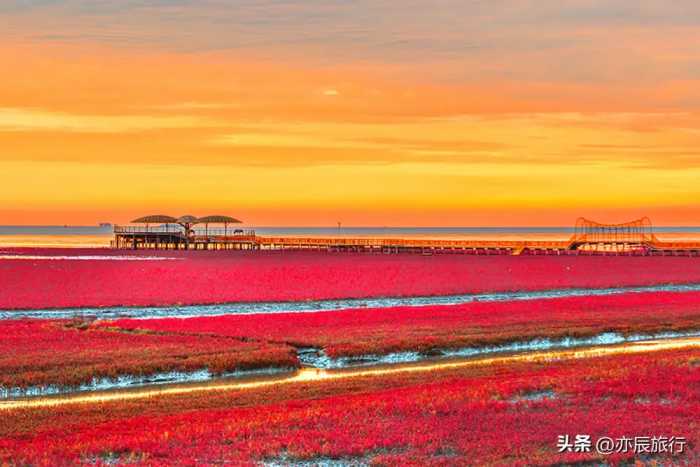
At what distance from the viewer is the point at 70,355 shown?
27.4 meters

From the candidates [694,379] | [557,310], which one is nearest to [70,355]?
[694,379]

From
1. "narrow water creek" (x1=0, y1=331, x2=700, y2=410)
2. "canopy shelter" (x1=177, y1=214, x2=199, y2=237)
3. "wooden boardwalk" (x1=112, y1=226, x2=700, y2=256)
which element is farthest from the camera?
"canopy shelter" (x1=177, y1=214, x2=199, y2=237)

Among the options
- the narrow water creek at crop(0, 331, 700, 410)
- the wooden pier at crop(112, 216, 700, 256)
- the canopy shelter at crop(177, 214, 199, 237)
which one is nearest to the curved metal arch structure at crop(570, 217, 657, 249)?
the wooden pier at crop(112, 216, 700, 256)

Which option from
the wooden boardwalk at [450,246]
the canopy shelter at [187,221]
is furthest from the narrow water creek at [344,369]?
the canopy shelter at [187,221]

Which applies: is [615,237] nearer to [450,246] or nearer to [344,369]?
[450,246]

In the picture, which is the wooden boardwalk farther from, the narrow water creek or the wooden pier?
the narrow water creek

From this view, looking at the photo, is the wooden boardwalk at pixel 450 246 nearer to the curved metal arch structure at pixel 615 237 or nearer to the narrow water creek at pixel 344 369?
the curved metal arch structure at pixel 615 237

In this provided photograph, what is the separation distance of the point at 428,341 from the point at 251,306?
18.3 meters

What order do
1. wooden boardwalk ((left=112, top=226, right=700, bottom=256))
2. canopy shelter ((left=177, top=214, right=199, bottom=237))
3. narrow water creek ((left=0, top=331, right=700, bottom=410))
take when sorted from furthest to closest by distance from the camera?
canopy shelter ((left=177, top=214, right=199, bottom=237)) → wooden boardwalk ((left=112, top=226, right=700, bottom=256)) → narrow water creek ((left=0, top=331, right=700, bottom=410))

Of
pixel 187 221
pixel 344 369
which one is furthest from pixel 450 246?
pixel 344 369

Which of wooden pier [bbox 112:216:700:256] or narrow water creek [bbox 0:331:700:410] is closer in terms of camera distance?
narrow water creek [bbox 0:331:700:410]

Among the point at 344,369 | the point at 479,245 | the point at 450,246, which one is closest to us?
the point at 344,369

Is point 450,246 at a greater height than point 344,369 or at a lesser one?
greater

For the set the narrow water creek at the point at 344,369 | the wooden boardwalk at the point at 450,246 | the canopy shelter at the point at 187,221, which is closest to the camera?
the narrow water creek at the point at 344,369
